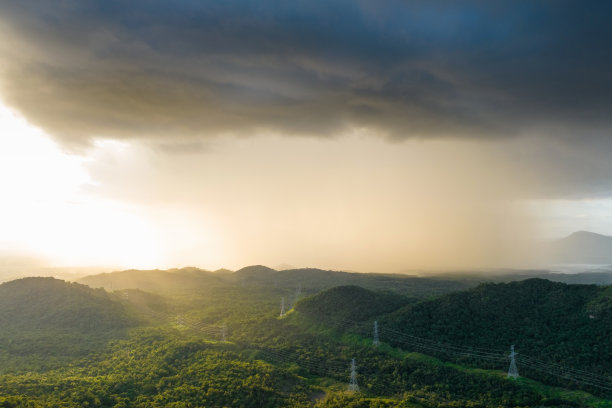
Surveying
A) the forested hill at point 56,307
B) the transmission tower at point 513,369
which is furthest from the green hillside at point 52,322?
the transmission tower at point 513,369

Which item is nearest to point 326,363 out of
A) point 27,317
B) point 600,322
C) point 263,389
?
point 263,389

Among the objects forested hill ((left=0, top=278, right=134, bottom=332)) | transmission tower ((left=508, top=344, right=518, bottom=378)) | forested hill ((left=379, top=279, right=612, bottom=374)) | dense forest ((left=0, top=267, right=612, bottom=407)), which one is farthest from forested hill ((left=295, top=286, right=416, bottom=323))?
forested hill ((left=0, top=278, right=134, bottom=332))

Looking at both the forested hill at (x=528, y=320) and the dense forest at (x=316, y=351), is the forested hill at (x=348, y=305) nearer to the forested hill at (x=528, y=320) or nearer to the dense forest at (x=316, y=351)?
the dense forest at (x=316, y=351)

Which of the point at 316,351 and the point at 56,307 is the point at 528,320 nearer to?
the point at 316,351

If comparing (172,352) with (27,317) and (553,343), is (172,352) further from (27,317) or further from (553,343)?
(553,343)

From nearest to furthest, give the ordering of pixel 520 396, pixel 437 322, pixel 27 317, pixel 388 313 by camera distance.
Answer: pixel 520 396 → pixel 437 322 → pixel 388 313 → pixel 27 317

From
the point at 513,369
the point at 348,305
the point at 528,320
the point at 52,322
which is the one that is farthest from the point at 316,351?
the point at 52,322

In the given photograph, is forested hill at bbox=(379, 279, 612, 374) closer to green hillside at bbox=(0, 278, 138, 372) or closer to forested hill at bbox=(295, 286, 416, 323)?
forested hill at bbox=(295, 286, 416, 323)
